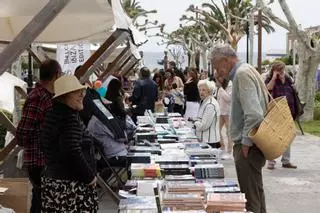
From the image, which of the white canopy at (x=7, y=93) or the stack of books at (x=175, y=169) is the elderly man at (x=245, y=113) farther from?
the white canopy at (x=7, y=93)

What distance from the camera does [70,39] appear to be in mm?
8000

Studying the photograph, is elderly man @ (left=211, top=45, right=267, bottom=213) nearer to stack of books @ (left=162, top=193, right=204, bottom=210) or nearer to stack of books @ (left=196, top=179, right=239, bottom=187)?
stack of books @ (left=196, top=179, right=239, bottom=187)

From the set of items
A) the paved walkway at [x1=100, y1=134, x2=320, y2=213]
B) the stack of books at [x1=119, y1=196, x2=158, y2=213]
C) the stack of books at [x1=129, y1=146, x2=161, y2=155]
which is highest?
the stack of books at [x1=129, y1=146, x2=161, y2=155]

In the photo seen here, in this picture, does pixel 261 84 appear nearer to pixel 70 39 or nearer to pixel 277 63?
pixel 70 39

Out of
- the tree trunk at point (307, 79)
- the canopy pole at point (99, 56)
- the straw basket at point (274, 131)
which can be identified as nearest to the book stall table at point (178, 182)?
the straw basket at point (274, 131)

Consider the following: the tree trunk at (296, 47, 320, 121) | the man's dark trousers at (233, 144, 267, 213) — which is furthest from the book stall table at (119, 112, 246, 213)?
the tree trunk at (296, 47, 320, 121)

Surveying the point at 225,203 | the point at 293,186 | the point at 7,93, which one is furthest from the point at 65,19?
the point at 293,186

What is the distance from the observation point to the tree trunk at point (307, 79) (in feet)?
64.1

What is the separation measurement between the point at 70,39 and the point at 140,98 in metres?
5.03

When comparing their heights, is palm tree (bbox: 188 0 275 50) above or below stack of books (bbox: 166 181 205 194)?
above

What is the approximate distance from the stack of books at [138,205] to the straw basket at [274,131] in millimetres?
1061

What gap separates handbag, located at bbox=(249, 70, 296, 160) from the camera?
4770 millimetres

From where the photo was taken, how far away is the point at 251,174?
197 inches

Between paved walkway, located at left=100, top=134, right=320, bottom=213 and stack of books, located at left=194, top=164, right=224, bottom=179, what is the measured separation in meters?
2.34
